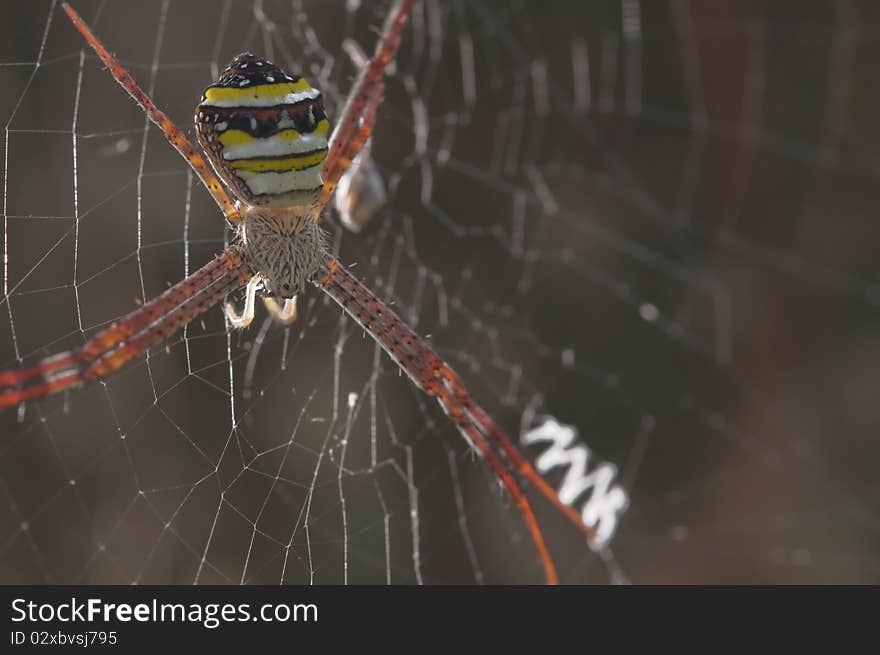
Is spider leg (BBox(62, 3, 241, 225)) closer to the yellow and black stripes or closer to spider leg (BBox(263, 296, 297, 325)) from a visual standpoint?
the yellow and black stripes

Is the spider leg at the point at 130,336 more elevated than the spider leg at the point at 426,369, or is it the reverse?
the spider leg at the point at 130,336

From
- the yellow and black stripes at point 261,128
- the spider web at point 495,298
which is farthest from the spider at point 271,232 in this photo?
the spider web at point 495,298

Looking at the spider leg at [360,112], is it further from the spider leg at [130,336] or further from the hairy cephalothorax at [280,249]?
the spider leg at [130,336]

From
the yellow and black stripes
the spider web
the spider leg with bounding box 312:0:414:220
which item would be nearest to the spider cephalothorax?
the yellow and black stripes

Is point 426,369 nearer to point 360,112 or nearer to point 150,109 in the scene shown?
point 360,112

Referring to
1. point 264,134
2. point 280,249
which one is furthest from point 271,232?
point 264,134

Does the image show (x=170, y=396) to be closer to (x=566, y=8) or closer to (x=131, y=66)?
(x=131, y=66)
